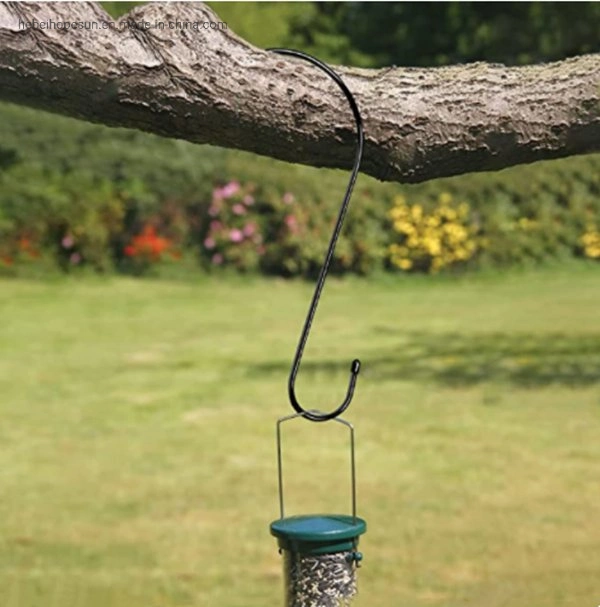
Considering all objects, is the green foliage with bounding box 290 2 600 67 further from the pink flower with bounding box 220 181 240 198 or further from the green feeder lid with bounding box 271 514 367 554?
the green feeder lid with bounding box 271 514 367 554

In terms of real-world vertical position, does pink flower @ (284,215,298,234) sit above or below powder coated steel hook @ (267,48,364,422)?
above

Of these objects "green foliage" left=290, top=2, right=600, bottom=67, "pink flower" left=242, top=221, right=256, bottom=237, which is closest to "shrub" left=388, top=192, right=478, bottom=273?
"pink flower" left=242, top=221, right=256, bottom=237

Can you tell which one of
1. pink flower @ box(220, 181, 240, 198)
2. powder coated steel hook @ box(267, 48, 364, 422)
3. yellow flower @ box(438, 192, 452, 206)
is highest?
pink flower @ box(220, 181, 240, 198)

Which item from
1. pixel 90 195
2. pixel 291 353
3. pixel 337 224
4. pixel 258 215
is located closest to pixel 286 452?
pixel 291 353

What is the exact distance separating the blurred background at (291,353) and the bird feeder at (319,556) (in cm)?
273

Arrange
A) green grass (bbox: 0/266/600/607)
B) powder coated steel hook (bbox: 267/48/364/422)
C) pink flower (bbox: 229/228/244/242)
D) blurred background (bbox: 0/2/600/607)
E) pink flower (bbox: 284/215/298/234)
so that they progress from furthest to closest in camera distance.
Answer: pink flower (bbox: 229/228/244/242)
pink flower (bbox: 284/215/298/234)
blurred background (bbox: 0/2/600/607)
green grass (bbox: 0/266/600/607)
powder coated steel hook (bbox: 267/48/364/422)

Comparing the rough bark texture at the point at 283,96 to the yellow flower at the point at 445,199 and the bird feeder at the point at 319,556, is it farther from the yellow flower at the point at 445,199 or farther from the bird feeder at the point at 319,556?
the yellow flower at the point at 445,199

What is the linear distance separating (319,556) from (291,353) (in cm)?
901

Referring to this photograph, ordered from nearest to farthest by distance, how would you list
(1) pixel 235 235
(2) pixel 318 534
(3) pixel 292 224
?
(2) pixel 318 534, (3) pixel 292 224, (1) pixel 235 235

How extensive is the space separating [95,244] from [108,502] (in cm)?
1010

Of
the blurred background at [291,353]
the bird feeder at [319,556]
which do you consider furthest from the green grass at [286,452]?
the bird feeder at [319,556]

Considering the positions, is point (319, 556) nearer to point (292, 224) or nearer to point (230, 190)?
point (292, 224)

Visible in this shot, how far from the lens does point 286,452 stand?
7.80 m

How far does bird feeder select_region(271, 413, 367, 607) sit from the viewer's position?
2.39 meters
